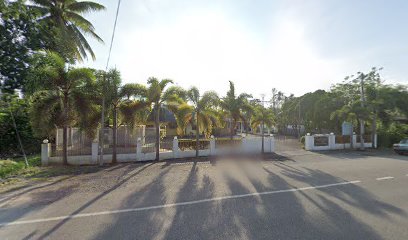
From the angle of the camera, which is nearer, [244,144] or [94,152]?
[94,152]

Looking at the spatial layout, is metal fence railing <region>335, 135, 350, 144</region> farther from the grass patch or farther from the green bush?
the green bush

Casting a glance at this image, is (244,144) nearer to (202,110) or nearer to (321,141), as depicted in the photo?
(202,110)

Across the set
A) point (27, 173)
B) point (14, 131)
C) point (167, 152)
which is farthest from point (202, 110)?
point (14, 131)

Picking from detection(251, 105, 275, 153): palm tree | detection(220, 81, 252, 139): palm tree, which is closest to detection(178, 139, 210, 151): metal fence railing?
detection(220, 81, 252, 139): palm tree

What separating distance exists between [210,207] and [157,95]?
336 inches

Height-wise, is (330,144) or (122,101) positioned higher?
(122,101)

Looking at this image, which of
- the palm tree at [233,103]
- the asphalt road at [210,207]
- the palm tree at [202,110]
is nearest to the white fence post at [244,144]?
the palm tree at [233,103]

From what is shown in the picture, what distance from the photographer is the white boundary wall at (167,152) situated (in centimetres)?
1206

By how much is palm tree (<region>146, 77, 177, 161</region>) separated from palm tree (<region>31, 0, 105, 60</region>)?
8309 millimetres

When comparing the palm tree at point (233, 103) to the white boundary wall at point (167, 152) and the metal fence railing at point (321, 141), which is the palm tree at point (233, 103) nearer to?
the white boundary wall at point (167, 152)

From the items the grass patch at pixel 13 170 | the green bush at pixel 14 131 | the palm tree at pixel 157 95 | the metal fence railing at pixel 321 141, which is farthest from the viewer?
the metal fence railing at pixel 321 141

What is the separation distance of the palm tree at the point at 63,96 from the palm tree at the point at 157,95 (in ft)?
9.40

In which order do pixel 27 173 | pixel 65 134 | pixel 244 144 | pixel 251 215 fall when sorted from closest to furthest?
pixel 251 215 → pixel 27 173 → pixel 65 134 → pixel 244 144

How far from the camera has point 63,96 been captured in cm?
1149
